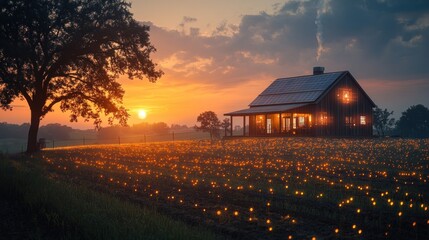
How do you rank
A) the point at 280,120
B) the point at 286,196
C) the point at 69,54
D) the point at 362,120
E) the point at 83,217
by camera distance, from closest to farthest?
1. the point at 83,217
2. the point at 286,196
3. the point at 69,54
4. the point at 280,120
5. the point at 362,120

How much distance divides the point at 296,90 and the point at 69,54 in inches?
1113

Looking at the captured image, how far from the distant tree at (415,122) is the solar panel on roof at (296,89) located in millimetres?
42400

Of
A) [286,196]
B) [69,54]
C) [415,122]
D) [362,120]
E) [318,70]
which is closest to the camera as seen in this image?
[286,196]

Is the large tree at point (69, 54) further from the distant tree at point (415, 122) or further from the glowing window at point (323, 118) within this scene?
the distant tree at point (415, 122)

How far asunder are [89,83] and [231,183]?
20.5m

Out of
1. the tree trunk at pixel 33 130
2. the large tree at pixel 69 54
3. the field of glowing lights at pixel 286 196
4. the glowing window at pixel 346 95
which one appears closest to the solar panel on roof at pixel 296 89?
the glowing window at pixel 346 95

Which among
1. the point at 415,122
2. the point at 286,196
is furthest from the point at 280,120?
the point at 415,122

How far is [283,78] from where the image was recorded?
174 ft

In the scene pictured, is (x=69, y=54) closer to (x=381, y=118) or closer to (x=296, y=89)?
(x=296, y=89)

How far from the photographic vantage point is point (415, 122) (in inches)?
3231

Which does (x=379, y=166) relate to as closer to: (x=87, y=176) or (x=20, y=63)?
(x=87, y=176)

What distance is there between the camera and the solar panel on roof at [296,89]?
148ft

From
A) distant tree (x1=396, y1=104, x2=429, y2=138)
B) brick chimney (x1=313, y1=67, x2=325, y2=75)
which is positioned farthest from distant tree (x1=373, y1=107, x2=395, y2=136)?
brick chimney (x1=313, y1=67, x2=325, y2=75)

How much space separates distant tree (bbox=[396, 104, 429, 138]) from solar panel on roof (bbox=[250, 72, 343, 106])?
42400 millimetres
